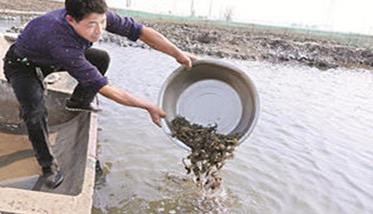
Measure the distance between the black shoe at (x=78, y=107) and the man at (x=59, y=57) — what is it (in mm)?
718

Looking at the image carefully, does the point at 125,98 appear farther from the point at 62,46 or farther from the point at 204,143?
the point at 204,143

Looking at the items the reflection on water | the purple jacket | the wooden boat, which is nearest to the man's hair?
the purple jacket

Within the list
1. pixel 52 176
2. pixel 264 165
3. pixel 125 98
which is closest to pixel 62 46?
pixel 125 98

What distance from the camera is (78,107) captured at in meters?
4.38

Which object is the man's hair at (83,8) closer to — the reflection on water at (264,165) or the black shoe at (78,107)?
the black shoe at (78,107)

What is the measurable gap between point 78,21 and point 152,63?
9967mm

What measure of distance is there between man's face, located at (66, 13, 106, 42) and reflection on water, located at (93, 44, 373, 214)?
1754 millimetres

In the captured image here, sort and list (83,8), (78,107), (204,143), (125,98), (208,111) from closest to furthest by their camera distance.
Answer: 1. (83,8)
2. (125,98)
3. (204,143)
4. (208,111)
5. (78,107)

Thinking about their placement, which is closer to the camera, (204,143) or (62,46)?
(62,46)

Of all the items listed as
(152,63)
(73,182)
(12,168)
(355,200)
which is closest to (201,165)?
(73,182)

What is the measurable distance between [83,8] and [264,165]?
135 inches

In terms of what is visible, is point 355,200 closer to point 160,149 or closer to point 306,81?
point 160,149

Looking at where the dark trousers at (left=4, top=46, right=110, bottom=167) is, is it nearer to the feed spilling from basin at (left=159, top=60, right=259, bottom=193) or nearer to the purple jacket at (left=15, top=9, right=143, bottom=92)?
the purple jacket at (left=15, top=9, right=143, bottom=92)

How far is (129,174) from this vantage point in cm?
484
